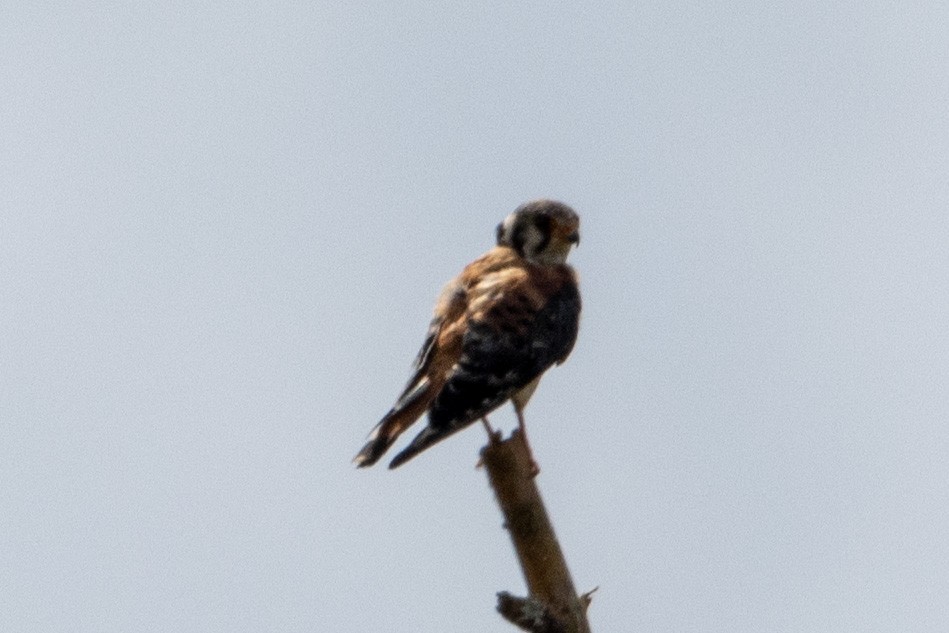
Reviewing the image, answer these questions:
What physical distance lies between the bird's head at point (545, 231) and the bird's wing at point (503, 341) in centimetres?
41

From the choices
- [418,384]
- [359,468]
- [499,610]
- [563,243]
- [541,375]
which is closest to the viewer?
[499,610]

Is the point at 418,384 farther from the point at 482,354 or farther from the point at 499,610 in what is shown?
the point at 499,610

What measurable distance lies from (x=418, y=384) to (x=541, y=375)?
1.00 metres

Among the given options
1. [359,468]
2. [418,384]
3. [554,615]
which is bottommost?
[554,615]

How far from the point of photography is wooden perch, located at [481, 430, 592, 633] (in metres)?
5.64

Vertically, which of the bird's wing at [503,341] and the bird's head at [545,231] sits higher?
the bird's head at [545,231]

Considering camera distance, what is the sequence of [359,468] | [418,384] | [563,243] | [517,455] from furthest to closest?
[563,243]
[418,384]
[359,468]
[517,455]

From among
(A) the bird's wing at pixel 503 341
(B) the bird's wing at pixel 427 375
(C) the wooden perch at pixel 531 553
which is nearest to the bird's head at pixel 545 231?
(A) the bird's wing at pixel 503 341

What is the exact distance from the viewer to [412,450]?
25.5 feet

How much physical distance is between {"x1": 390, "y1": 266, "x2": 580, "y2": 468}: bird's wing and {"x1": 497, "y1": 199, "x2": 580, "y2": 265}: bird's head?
408mm

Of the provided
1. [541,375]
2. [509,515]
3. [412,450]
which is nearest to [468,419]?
[412,450]

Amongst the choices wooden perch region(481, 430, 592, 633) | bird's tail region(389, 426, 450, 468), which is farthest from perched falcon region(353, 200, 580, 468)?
wooden perch region(481, 430, 592, 633)

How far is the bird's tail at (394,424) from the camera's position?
783cm

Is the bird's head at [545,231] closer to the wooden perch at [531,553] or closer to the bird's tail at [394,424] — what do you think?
the bird's tail at [394,424]
